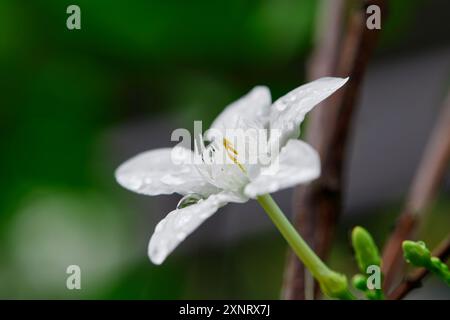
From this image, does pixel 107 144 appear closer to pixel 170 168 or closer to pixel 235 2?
pixel 235 2

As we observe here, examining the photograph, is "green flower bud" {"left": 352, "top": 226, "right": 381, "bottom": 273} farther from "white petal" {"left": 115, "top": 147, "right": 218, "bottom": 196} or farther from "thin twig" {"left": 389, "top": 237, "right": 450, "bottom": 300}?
"white petal" {"left": 115, "top": 147, "right": 218, "bottom": 196}

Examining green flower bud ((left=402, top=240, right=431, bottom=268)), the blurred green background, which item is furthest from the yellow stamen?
the blurred green background

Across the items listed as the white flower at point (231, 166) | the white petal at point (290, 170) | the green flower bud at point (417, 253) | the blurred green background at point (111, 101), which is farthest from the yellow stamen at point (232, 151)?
the blurred green background at point (111, 101)

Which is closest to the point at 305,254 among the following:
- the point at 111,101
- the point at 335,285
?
the point at 335,285

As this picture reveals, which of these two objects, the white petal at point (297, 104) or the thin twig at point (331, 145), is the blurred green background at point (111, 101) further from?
the white petal at point (297, 104)

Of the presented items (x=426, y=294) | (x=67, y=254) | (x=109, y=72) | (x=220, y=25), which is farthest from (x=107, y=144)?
(x=426, y=294)

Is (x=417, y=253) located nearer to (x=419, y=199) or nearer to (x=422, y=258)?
(x=422, y=258)

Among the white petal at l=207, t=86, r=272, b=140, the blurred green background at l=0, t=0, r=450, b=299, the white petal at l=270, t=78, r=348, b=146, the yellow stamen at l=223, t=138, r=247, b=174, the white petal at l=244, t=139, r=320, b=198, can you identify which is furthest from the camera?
the blurred green background at l=0, t=0, r=450, b=299
